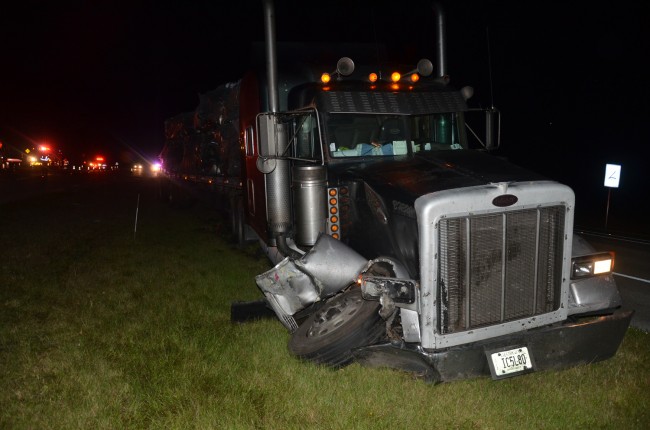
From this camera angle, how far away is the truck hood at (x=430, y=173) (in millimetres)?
4618

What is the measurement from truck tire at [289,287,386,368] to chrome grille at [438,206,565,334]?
0.62 metres

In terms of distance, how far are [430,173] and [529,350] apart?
1769 millimetres

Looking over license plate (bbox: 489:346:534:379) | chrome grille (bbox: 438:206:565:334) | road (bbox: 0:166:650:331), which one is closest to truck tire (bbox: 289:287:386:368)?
chrome grille (bbox: 438:206:565:334)

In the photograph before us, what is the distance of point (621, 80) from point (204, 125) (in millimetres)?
34894

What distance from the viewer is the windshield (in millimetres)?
→ 6012

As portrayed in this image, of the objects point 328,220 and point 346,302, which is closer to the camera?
point 346,302

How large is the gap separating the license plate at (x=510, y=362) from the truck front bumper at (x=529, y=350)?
0.04m

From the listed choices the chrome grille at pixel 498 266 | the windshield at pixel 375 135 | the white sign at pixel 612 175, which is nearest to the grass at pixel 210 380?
the chrome grille at pixel 498 266

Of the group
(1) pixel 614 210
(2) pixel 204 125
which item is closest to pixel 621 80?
(1) pixel 614 210

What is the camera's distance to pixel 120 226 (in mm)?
15398

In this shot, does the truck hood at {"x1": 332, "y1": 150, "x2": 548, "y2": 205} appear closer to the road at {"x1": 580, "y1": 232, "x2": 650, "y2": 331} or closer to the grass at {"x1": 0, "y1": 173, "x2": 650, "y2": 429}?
the grass at {"x1": 0, "y1": 173, "x2": 650, "y2": 429}

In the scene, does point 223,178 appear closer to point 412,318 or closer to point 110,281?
point 110,281

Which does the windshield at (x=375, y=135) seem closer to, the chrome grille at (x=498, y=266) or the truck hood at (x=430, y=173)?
the truck hood at (x=430, y=173)

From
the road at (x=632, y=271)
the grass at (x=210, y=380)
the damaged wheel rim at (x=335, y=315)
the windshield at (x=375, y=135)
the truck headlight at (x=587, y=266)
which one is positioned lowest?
the road at (x=632, y=271)
